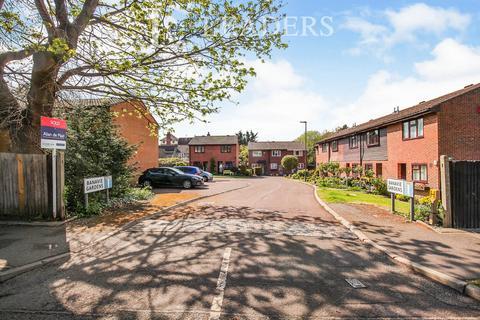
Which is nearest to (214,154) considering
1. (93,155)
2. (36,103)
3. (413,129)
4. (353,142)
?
(353,142)

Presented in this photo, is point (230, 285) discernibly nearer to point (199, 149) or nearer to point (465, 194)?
point (465, 194)

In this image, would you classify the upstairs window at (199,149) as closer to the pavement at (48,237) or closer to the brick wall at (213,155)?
the brick wall at (213,155)

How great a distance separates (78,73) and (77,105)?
2136 millimetres

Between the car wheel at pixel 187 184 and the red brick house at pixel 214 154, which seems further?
the red brick house at pixel 214 154

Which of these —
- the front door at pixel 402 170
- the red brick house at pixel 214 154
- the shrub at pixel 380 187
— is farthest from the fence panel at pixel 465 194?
the red brick house at pixel 214 154

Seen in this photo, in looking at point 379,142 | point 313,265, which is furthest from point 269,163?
point 313,265

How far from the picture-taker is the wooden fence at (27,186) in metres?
8.53

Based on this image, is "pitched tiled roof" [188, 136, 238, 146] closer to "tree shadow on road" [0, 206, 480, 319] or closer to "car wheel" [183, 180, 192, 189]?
"car wheel" [183, 180, 192, 189]

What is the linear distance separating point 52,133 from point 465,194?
1212cm

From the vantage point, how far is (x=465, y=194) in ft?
27.6

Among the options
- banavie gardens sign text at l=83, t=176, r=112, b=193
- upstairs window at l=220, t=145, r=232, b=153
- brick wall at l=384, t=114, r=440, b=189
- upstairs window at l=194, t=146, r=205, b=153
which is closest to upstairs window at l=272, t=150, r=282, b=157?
upstairs window at l=220, t=145, r=232, b=153

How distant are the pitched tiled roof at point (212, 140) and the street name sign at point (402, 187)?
4419 cm

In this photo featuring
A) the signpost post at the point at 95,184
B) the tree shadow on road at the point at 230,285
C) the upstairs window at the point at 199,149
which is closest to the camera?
the tree shadow on road at the point at 230,285

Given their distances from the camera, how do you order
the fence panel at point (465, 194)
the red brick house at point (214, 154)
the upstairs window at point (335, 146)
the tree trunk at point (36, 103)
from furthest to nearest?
the red brick house at point (214, 154) → the upstairs window at point (335, 146) → the tree trunk at point (36, 103) → the fence panel at point (465, 194)
